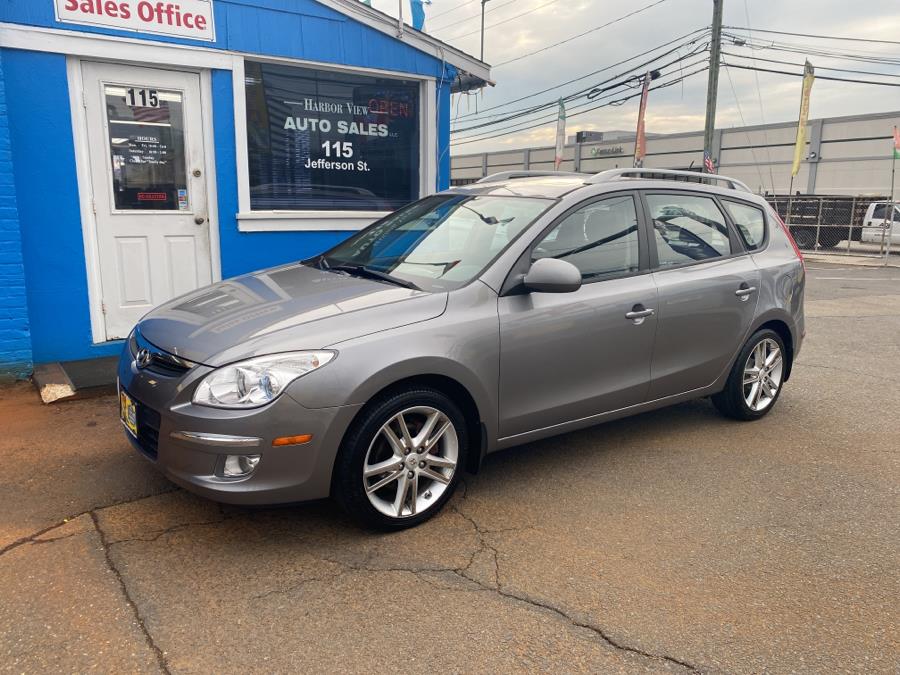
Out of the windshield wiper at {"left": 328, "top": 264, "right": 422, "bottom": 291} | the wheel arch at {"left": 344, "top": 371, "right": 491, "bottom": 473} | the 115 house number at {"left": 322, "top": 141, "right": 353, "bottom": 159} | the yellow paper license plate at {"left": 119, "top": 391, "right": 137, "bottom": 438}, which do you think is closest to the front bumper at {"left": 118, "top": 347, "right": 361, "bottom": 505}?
the wheel arch at {"left": 344, "top": 371, "right": 491, "bottom": 473}

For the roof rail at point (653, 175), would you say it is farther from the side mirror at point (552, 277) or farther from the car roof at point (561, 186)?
the side mirror at point (552, 277)

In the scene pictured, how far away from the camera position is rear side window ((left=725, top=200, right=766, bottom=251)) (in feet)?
15.9

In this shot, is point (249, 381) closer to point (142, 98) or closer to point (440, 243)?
point (440, 243)

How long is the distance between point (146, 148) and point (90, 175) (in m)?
0.53

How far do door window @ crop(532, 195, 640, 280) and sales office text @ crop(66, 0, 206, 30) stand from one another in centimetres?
413

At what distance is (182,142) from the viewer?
20.5 ft

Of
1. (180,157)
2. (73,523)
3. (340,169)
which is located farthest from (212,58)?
(73,523)

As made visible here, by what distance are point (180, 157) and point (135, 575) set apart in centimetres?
442

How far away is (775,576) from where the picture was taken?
2967 mm

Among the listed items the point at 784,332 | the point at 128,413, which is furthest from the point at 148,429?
the point at 784,332

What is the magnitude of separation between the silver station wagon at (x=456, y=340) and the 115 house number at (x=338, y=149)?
277 cm

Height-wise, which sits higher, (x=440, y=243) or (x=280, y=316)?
(x=440, y=243)

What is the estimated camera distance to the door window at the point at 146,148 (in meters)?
5.91

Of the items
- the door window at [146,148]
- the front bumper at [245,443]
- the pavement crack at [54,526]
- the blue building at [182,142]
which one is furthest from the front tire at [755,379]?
Answer: the door window at [146,148]
